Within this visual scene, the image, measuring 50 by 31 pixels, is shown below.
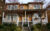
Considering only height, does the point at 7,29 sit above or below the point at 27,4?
below

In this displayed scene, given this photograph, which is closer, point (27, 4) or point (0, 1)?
point (0, 1)

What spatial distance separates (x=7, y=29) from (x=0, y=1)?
2282 mm

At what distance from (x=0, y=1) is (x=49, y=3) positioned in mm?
4568

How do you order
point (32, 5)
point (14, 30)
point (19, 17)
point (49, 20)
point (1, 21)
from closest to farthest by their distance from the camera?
point (14, 30)
point (1, 21)
point (49, 20)
point (19, 17)
point (32, 5)

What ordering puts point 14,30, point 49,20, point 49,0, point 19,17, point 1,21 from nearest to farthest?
point 14,30 < point 49,0 < point 1,21 < point 49,20 < point 19,17

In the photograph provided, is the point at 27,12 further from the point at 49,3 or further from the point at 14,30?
the point at 14,30

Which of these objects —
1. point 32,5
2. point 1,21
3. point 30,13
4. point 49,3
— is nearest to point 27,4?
point 32,5

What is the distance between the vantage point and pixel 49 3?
38.8 ft

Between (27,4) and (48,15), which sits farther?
(27,4)

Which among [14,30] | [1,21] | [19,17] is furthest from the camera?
[19,17]

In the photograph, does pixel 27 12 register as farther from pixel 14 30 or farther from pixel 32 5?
pixel 14 30

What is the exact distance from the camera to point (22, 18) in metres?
17.4

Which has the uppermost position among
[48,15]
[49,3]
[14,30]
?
[49,3]

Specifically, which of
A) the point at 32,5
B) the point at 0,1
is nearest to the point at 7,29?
the point at 0,1
